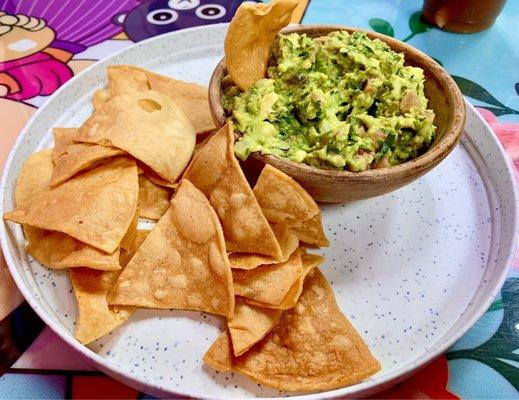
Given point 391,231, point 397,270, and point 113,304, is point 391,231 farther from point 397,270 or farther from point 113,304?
point 113,304

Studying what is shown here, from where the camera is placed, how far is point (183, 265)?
46.9 inches

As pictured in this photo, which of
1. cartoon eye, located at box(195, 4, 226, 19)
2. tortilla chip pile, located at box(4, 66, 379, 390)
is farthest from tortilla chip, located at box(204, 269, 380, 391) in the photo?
cartoon eye, located at box(195, 4, 226, 19)

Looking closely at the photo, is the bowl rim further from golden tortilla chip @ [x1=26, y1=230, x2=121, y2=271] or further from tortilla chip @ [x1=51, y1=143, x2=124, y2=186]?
golden tortilla chip @ [x1=26, y1=230, x2=121, y2=271]

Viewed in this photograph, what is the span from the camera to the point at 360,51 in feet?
4.35

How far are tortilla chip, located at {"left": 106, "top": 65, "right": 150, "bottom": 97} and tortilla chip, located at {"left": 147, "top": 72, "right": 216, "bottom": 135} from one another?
0.02 meters

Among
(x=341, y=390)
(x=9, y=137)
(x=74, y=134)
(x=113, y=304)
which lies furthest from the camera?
(x=9, y=137)

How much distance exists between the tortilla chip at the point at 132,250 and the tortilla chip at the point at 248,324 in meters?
0.29

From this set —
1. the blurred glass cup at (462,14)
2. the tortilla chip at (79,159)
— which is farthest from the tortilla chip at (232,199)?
the blurred glass cup at (462,14)

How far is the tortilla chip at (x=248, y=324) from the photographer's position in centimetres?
107

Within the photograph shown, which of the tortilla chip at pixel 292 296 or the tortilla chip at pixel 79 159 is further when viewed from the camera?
the tortilla chip at pixel 79 159

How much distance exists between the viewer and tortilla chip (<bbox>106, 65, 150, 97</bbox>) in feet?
5.16

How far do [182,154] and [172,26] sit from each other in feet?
3.37

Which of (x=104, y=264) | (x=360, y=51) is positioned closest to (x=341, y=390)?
(x=104, y=264)

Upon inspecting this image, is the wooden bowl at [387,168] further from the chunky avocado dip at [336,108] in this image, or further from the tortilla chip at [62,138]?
the tortilla chip at [62,138]
